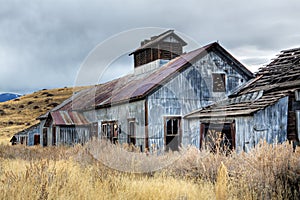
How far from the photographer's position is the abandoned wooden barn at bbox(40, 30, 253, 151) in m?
16.5

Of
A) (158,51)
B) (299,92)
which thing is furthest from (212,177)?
(158,51)

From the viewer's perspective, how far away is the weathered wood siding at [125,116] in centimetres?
1667

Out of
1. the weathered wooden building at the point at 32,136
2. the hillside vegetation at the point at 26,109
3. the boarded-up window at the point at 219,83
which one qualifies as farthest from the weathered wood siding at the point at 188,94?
the hillside vegetation at the point at 26,109

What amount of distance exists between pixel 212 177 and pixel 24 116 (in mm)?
59505

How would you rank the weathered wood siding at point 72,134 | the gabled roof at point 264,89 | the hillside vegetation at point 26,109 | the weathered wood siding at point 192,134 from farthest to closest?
1. the hillside vegetation at point 26,109
2. the weathered wood siding at point 72,134
3. the weathered wood siding at point 192,134
4. the gabled roof at point 264,89

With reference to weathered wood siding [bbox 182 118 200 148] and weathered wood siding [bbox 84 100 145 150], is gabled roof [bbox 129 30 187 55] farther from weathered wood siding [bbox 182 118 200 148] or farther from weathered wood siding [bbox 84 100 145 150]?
weathered wood siding [bbox 182 118 200 148]

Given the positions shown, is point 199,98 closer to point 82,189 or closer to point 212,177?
point 212,177

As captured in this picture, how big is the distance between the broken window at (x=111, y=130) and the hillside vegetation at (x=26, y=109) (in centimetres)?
3253

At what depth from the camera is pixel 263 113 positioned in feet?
42.7

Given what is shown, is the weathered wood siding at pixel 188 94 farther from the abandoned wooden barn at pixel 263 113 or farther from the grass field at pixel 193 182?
the grass field at pixel 193 182

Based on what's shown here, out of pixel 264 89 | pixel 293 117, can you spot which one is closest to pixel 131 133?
pixel 264 89

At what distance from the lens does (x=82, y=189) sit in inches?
254

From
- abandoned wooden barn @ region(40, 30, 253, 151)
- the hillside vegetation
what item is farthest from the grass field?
the hillside vegetation

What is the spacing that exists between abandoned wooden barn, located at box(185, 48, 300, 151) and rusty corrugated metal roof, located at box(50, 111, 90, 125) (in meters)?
8.46
